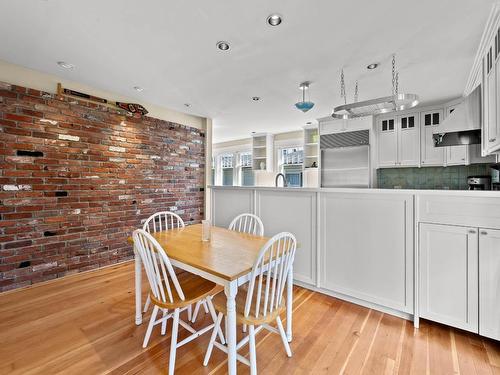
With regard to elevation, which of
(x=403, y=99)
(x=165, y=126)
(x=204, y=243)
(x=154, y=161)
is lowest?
(x=204, y=243)

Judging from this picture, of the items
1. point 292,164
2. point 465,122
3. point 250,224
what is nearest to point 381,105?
point 465,122

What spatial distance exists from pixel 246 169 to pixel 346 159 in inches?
123

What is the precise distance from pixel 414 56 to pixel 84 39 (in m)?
3.07

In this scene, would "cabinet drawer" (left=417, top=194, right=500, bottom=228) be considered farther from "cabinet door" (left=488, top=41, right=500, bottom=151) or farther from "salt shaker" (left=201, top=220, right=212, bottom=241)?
"salt shaker" (left=201, top=220, right=212, bottom=241)

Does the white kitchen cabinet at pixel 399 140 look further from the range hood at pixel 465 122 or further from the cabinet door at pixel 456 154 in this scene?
the range hood at pixel 465 122

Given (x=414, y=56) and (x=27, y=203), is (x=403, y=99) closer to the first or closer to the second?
(x=414, y=56)

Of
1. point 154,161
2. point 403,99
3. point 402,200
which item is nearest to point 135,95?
point 154,161

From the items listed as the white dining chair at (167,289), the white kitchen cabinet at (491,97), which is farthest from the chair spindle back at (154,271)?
the white kitchen cabinet at (491,97)

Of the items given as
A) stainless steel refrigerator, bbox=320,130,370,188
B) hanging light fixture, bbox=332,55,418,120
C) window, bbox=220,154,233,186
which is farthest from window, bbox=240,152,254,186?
hanging light fixture, bbox=332,55,418,120

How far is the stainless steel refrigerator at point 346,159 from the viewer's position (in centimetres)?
417

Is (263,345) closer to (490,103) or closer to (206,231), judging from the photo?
(206,231)

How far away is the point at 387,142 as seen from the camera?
4.07 metres

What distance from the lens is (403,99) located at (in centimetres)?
187

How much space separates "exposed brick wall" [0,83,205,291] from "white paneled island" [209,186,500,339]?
2232 mm
